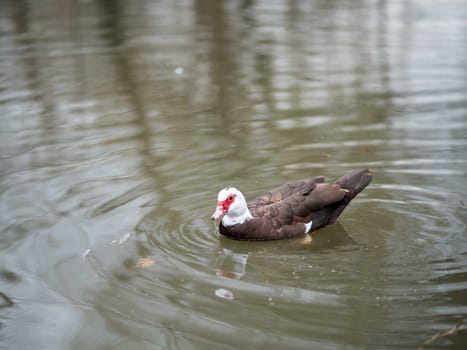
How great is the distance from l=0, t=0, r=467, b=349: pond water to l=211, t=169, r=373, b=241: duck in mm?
152

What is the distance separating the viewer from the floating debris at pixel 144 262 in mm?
6138

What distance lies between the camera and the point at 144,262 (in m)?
6.20

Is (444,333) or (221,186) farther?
(221,186)

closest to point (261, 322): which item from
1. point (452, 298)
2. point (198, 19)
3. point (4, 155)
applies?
point (452, 298)

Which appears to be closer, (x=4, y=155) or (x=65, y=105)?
(x=4, y=155)

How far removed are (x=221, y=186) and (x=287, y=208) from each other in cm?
128

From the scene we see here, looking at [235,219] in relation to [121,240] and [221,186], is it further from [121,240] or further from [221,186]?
[221,186]

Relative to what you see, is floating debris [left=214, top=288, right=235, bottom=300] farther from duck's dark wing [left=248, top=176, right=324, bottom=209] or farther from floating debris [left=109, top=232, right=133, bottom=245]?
duck's dark wing [left=248, top=176, right=324, bottom=209]

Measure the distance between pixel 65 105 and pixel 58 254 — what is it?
5.57m

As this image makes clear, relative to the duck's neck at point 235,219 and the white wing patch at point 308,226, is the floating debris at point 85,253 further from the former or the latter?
the white wing patch at point 308,226

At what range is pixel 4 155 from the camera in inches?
364

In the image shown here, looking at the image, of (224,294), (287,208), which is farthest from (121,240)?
(287,208)

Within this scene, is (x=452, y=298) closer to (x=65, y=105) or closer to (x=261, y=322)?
(x=261, y=322)

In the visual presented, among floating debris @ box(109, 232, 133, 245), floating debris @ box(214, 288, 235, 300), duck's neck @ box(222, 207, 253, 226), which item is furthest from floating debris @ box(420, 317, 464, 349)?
floating debris @ box(109, 232, 133, 245)
